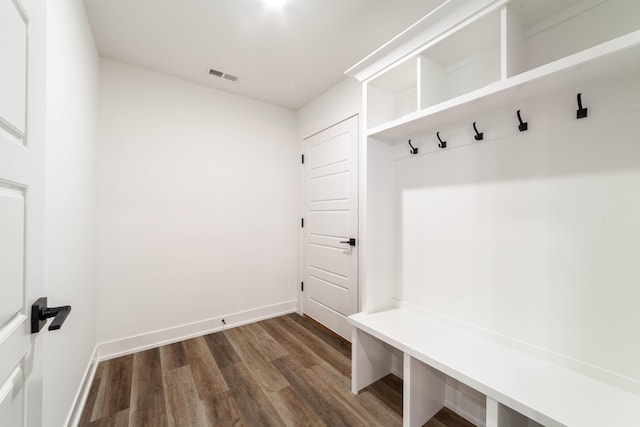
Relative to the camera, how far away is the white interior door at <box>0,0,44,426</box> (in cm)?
62

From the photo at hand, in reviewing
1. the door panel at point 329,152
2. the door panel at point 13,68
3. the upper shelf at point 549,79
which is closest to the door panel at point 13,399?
the door panel at point 13,68

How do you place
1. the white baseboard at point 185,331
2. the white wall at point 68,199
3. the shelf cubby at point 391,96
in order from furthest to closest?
the white baseboard at point 185,331, the shelf cubby at point 391,96, the white wall at point 68,199

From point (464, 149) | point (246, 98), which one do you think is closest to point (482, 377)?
point (464, 149)

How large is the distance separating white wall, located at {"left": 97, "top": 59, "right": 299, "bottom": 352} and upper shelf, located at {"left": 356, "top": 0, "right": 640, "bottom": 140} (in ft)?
5.45

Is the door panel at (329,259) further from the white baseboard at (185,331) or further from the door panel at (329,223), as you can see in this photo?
the white baseboard at (185,331)

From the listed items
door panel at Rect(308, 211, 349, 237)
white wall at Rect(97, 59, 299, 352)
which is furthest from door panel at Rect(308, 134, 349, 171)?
door panel at Rect(308, 211, 349, 237)

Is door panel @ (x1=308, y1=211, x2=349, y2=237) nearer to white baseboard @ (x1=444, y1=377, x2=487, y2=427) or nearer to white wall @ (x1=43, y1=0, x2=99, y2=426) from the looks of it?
white baseboard @ (x1=444, y1=377, x2=487, y2=427)

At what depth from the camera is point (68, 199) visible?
4.99 feet

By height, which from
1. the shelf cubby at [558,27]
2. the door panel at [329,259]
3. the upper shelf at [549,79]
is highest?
the shelf cubby at [558,27]

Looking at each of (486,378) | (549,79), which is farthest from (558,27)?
(486,378)

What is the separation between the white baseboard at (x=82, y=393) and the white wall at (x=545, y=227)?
2.29 metres

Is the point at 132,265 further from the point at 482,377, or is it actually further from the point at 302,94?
the point at 482,377

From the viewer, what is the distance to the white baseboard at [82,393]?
5.18ft

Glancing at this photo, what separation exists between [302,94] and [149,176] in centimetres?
182
